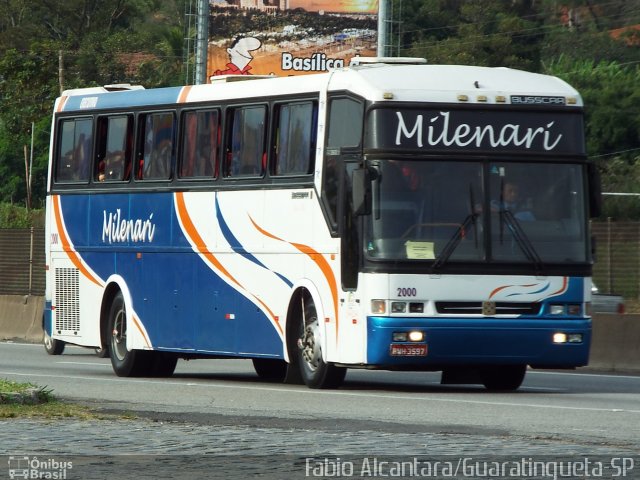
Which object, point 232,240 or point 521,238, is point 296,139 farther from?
point 521,238

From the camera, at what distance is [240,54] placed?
5166 cm

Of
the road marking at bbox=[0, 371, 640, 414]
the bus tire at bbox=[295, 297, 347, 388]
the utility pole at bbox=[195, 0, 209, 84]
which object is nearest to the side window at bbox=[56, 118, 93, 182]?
the road marking at bbox=[0, 371, 640, 414]

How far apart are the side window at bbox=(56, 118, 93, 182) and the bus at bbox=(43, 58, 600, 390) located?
2.54 meters

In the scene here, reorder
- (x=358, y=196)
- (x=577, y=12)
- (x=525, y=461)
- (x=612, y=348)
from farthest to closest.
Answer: (x=577, y=12), (x=612, y=348), (x=358, y=196), (x=525, y=461)

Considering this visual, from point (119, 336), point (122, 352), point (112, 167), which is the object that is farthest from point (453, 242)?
point (112, 167)

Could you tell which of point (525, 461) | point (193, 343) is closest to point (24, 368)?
point (193, 343)

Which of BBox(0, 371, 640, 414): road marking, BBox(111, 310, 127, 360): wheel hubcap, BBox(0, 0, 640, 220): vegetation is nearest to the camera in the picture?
BBox(0, 371, 640, 414): road marking

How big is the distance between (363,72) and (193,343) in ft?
13.9

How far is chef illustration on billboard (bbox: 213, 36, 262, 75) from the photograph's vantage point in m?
51.4

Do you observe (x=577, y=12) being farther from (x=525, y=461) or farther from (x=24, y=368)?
(x=525, y=461)

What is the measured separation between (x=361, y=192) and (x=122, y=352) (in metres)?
5.80

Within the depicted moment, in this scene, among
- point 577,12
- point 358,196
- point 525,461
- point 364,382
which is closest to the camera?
point 525,461

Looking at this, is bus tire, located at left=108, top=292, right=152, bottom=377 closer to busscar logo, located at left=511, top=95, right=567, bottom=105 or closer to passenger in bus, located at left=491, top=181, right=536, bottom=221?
passenger in bus, located at left=491, top=181, right=536, bottom=221

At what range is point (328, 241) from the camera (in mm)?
18016
